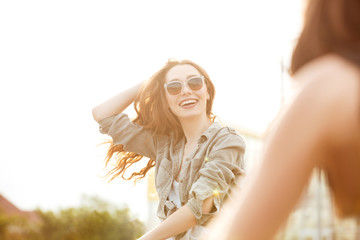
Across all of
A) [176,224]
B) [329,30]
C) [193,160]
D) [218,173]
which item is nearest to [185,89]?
[193,160]

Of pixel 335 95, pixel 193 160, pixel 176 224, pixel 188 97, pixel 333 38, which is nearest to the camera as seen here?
pixel 335 95

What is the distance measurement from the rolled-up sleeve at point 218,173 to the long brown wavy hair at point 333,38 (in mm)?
2246

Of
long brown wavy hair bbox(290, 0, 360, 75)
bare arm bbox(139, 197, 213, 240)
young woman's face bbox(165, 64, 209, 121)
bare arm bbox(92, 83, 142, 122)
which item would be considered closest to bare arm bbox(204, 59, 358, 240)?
long brown wavy hair bbox(290, 0, 360, 75)

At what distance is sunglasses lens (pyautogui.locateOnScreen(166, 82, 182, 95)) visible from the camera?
11.9 ft

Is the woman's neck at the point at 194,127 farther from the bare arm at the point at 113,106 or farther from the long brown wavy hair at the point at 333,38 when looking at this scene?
the long brown wavy hair at the point at 333,38

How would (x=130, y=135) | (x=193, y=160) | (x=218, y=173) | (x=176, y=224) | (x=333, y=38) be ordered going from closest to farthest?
(x=333, y=38)
(x=176, y=224)
(x=218, y=173)
(x=193, y=160)
(x=130, y=135)

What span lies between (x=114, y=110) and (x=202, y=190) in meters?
1.05

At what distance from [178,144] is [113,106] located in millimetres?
559

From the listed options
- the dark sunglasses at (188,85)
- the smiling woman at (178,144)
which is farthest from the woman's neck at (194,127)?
the dark sunglasses at (188,85)

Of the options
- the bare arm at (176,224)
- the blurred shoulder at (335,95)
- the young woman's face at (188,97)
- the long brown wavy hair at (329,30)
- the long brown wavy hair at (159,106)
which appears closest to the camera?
the blurred shoulder at (335,95)

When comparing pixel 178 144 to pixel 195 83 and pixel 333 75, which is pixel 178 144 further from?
pixel 333 75

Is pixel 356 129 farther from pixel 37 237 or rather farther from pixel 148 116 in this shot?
pixel 37 237

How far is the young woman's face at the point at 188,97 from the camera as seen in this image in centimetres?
357

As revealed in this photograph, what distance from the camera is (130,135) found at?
3754 millimetres
